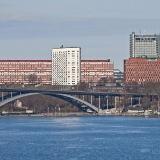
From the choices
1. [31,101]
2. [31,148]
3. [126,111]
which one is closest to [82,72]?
[31,101]

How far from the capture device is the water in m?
56.5

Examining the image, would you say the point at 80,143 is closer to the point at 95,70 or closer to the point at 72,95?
the point at 72,95

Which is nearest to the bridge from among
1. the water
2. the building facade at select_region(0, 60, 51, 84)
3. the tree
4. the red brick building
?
the red brick building

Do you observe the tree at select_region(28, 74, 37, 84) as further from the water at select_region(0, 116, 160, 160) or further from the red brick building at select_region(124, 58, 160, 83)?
the water at select_region(0, 116, 160, 160)

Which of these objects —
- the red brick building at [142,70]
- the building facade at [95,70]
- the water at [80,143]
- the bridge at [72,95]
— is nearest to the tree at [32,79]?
the building facade at [95,70]

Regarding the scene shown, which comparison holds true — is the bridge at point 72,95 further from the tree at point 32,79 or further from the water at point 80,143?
the tree at point 32,79

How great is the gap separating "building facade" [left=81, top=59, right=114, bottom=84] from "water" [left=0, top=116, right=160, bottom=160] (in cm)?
9530

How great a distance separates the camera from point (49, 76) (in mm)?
186375

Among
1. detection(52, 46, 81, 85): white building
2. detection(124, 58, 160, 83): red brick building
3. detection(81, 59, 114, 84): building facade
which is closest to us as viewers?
detection(124, 58, 160, 83): red brick building

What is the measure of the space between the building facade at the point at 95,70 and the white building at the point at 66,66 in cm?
178

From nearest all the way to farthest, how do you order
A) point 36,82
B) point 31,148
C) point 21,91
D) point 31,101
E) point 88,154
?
point 88,154, point 31,148, point 21,91, point 31,101, point 36,82

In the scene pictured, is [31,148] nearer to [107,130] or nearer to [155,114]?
[107,130]

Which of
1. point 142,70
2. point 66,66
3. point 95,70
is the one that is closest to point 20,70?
point 66,66

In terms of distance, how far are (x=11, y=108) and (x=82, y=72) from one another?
4846 centimetres
